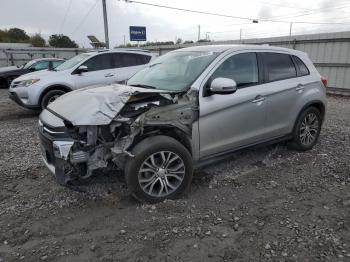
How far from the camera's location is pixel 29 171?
493 centimetres

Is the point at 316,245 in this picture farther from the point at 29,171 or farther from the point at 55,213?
the point at 29,171

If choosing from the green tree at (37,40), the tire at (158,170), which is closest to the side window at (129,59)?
the tire at (158,170)

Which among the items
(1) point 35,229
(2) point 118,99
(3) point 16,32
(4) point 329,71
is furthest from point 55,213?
(3) point 16,32

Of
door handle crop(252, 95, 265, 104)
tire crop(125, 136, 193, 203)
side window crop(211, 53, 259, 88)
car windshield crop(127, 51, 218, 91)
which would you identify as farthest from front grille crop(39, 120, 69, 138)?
door handle crop(252, 95, 265, 104)

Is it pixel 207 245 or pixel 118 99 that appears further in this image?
pixel 118 99

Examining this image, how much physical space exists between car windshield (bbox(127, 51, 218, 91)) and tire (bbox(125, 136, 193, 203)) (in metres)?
0.79

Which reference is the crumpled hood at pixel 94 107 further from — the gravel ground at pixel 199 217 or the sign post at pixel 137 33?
the sign post at pixel 137 33

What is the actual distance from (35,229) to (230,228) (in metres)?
1.98

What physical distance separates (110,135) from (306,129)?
3.41m

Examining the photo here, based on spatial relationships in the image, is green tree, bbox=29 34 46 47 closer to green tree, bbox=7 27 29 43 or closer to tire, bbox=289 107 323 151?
green tree, bbox=7 27 29 43

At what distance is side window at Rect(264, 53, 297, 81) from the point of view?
15.9 feet

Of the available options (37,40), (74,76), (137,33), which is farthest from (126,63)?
(37,40)

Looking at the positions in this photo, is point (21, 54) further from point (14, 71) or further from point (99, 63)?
point (99, 63)

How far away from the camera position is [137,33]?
20234 mm
